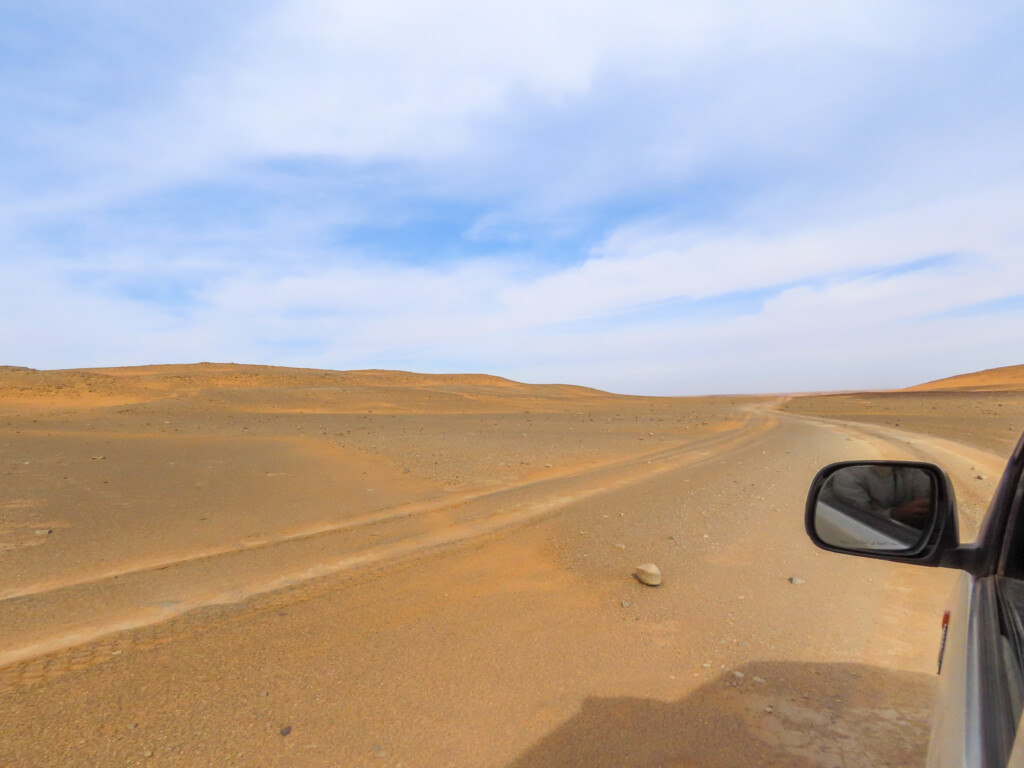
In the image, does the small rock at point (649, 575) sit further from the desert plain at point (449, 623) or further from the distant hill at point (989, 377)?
the distant hill at point (989, 377)

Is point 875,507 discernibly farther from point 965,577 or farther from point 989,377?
point 989,377

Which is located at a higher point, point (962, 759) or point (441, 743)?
point (962, 759)

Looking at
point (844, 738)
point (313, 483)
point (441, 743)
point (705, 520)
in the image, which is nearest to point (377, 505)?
point (313, 483)

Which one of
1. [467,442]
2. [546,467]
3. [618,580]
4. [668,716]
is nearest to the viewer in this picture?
[668,716]

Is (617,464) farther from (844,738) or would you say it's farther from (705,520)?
(844,738)

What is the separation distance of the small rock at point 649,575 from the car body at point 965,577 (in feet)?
11.6

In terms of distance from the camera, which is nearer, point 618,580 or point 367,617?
point 367,617

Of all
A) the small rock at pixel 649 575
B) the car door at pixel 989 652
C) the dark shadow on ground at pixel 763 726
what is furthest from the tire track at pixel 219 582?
the car door at pixel 989 652

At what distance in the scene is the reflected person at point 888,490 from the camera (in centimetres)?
201

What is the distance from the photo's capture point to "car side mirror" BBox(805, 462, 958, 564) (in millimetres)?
1839

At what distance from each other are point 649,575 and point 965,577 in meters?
4.03

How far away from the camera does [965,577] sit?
1.99 metres

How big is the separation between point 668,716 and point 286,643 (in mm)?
2989

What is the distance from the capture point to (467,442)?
18328 millimetres
